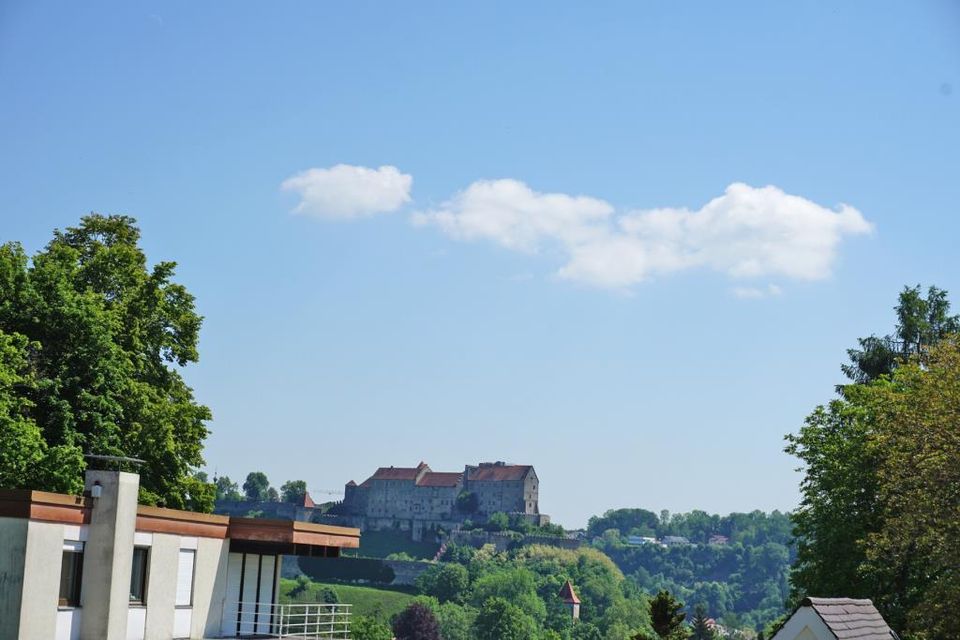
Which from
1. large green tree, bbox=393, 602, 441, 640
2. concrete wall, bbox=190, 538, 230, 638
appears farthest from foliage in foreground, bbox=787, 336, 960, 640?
large green tree, bbox=393, 602, 441, 640

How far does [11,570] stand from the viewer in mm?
20984

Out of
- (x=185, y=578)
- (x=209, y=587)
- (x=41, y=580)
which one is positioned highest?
(x=41, y=580)

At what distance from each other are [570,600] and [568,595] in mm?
1468

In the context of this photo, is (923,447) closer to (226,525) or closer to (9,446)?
(226,525)

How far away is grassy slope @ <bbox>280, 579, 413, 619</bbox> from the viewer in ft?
577

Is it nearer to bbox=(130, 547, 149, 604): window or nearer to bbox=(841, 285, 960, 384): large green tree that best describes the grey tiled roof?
bbox=(130, 547, 149, 604): window

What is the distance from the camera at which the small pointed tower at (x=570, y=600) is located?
18725 cm

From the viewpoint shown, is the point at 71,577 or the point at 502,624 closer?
the point at 71,577

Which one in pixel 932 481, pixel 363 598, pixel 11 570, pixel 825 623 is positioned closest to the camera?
pixel 825 623

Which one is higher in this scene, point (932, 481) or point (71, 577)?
point (932, 481)

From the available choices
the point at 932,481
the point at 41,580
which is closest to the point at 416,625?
the point at 932,481

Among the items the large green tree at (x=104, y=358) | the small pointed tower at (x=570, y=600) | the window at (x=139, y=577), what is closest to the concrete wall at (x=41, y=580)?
the window at (x=139, y=577)

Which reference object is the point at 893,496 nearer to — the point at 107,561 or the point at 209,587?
the point at 209,587

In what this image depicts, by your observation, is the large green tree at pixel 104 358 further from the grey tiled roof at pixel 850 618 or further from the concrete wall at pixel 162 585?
the grey tiled roof at pixel 850 618
